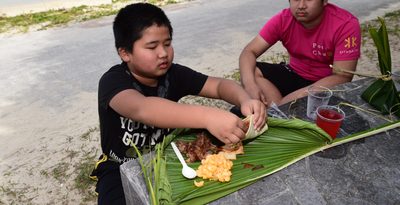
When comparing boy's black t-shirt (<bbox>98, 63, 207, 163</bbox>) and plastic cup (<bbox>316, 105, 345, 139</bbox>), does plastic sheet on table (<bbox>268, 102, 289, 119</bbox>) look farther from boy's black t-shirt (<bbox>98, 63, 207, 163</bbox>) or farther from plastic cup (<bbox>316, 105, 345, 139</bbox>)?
boy's black t-shirt (<bbox>98, 63, 207, 163</bbox>)

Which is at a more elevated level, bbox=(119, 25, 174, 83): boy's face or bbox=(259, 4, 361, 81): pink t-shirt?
bbox=(119, 25, 174, 83): boy's face

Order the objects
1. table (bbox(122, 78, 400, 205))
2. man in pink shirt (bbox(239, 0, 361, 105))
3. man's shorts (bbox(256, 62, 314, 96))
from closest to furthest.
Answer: table (bbox(122, 78, 400, 205)), man in pink shirt (bbox(239, 0, 361, 105)), man's shorts (bbox(256, 62, 314, 96))

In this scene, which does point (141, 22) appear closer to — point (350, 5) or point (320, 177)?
point (320, 177)

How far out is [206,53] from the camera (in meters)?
5.34

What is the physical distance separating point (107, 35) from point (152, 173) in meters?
5.26

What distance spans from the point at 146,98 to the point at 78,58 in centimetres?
406

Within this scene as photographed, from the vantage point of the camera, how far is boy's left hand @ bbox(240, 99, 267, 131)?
5.52 ft

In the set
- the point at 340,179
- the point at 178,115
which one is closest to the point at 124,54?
the point at 178,115

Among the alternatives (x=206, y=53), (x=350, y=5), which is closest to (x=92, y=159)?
(x=206, y=53)

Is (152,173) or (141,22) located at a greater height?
(141,22)

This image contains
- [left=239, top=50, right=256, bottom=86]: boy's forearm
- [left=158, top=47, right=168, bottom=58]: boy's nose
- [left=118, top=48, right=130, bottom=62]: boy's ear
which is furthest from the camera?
[left=239, top=50, right=256, bottom=86]: boy's forearm

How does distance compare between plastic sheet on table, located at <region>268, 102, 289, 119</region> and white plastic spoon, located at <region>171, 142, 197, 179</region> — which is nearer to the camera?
white plastic spoon, located at <region>171, 142, 197, 179</region>

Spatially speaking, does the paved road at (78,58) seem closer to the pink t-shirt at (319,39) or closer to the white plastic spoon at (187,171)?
the pink t-shirt at (319,39)

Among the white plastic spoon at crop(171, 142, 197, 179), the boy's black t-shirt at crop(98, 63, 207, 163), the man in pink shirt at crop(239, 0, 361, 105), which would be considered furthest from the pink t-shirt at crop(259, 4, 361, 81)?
the white plastic spoon at crop(171, 142, 197, 179)
